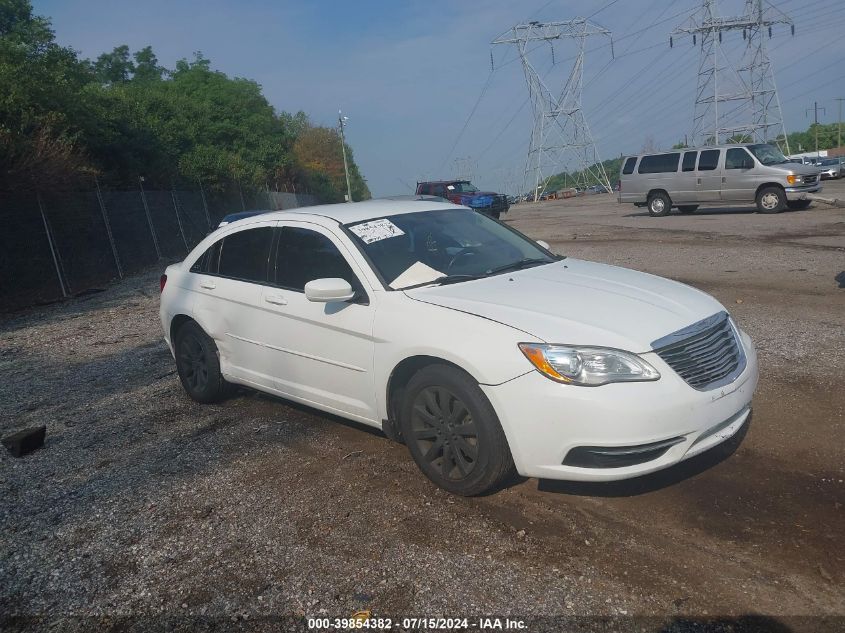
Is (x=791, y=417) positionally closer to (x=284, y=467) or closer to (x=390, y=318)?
(x=390, y=318)

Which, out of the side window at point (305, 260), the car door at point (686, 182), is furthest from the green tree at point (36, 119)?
the car door at point (686, 182)

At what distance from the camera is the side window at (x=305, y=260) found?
15.3 feet

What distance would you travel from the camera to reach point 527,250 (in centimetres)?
522

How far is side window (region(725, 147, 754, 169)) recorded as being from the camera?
2025 cm

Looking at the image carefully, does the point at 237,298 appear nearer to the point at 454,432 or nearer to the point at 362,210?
the point at 362,210

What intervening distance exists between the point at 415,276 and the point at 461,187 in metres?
26.8

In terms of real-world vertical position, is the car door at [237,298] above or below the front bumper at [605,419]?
above

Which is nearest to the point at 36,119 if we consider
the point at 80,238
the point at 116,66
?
the point at 80,238

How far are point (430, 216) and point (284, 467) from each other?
2.03m

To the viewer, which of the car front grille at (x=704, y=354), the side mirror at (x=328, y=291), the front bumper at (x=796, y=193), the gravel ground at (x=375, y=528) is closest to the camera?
the gravel ground at (x=375, y=528)

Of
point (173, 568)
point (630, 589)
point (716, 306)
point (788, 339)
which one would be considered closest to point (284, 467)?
point (173, 568)

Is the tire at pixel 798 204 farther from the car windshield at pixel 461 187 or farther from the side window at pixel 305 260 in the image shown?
the side window at pixel 305 260

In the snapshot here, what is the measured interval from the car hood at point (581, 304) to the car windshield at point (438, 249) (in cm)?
19

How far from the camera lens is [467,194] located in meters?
29.4
